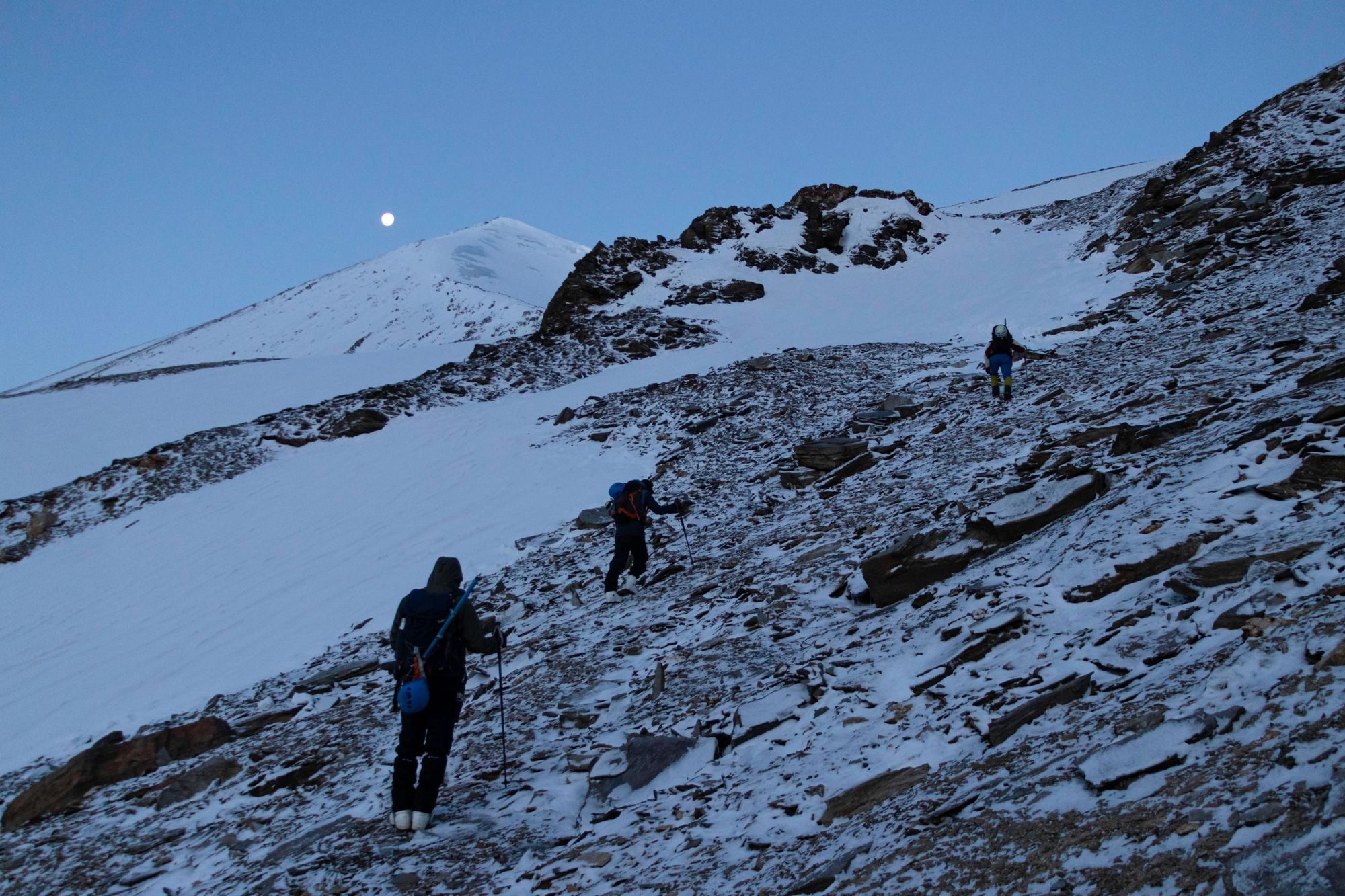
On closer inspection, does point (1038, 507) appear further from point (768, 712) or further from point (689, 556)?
point (689, 556)

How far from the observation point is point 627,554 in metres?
11.1

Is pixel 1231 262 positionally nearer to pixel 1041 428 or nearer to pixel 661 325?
pixel 1041 428

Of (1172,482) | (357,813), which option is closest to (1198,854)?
(1172,482)

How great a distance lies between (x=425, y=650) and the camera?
6.01m

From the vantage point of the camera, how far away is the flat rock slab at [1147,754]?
3.48m

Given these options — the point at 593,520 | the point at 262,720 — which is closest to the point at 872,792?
the point at 262,720

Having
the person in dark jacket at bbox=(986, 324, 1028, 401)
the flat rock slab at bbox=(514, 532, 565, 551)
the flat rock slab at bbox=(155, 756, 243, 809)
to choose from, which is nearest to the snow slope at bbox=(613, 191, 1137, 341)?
the person in dark jacket at bbox=(986, 324, 1028, 401)

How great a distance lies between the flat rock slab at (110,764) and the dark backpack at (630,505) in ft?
17.4

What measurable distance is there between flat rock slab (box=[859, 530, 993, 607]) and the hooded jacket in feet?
12.2

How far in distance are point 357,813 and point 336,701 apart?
3.49 meters

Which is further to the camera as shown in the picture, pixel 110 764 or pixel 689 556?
pixel 689 556

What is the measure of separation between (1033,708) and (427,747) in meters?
4.21

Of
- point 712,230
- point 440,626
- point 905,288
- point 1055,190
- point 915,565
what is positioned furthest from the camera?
point 1055,190

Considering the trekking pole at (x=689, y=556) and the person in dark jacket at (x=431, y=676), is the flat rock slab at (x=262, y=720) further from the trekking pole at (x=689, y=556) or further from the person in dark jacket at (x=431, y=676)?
the trekking pole at (x=689, y=556)
